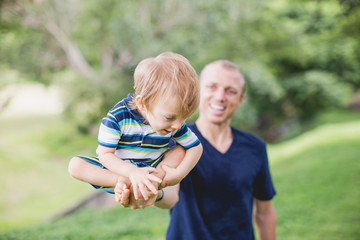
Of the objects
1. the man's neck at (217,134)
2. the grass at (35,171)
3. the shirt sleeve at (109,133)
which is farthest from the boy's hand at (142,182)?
the grass at (35,171)

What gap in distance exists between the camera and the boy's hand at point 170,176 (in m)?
1.21

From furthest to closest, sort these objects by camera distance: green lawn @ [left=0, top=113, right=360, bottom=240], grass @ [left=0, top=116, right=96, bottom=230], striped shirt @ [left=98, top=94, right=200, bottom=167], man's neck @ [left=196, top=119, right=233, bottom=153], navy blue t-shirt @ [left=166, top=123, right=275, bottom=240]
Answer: grass @ [left=0, top=116, right=96, bottom=230] → green lawn @ [left=0, top=113, right=360, bottom=240] → man's neck @ [left=196, top=119, right=233, bottom=153] → navy blue t-shirt @ [left=166, top=123, right=275, bottom=240] → striped shirt @ [left=98, top=94, right=200, bottom=167]

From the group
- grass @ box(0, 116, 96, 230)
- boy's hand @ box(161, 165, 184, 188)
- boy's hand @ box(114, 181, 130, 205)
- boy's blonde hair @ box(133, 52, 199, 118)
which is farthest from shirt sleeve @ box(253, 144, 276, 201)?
grass @ box(0, 116, 96, 230)

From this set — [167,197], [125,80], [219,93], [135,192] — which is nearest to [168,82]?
[135,192]

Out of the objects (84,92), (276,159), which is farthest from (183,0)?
(276,159)

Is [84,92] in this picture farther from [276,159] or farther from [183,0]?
[276,159]

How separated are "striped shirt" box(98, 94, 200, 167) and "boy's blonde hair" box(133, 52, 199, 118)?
11 centimetres

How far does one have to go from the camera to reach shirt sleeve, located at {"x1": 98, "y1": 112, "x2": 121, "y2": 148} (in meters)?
1.18

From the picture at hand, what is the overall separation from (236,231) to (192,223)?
31 cm

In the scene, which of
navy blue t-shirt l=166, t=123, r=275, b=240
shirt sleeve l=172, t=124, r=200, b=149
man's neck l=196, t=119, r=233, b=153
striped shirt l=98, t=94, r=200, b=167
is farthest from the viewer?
man's neck l=196, t=119, r=233, b=153

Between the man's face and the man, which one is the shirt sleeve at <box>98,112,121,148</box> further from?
the man's face

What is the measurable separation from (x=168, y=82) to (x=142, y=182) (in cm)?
35

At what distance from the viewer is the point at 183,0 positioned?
1272cm

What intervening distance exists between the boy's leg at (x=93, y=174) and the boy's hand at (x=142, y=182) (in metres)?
0.09
